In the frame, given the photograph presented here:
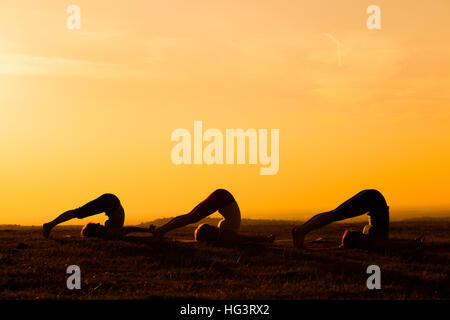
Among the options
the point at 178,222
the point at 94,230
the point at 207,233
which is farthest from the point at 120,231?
the point at 207,233

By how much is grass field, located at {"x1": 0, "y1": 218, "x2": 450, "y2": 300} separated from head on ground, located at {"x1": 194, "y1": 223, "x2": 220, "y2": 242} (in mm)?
423

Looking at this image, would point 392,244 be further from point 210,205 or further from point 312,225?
point 210,205

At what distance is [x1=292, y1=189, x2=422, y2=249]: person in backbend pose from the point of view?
21.7 metres

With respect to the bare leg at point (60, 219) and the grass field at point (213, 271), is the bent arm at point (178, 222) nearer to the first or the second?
the grass field at point (213, 271)

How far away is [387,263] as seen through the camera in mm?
19109

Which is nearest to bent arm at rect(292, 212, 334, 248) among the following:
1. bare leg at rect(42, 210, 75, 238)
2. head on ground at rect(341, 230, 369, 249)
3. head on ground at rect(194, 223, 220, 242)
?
head on ground at rect(341, 230, 369, 249)

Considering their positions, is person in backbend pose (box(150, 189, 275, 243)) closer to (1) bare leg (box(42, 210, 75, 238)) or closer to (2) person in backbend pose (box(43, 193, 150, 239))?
(2) person in backbend pose (box(43, 193, 150, 239))

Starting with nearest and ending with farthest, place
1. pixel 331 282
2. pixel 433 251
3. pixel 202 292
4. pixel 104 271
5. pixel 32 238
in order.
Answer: pixel 202 292 < pixel 331 282 < pixel 104 271 < pixel 433 251 < pixel 32 238

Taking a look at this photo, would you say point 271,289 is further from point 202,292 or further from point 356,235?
point 356,235

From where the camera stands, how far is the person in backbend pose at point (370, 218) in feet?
71.2

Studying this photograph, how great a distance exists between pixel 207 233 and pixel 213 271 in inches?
245
